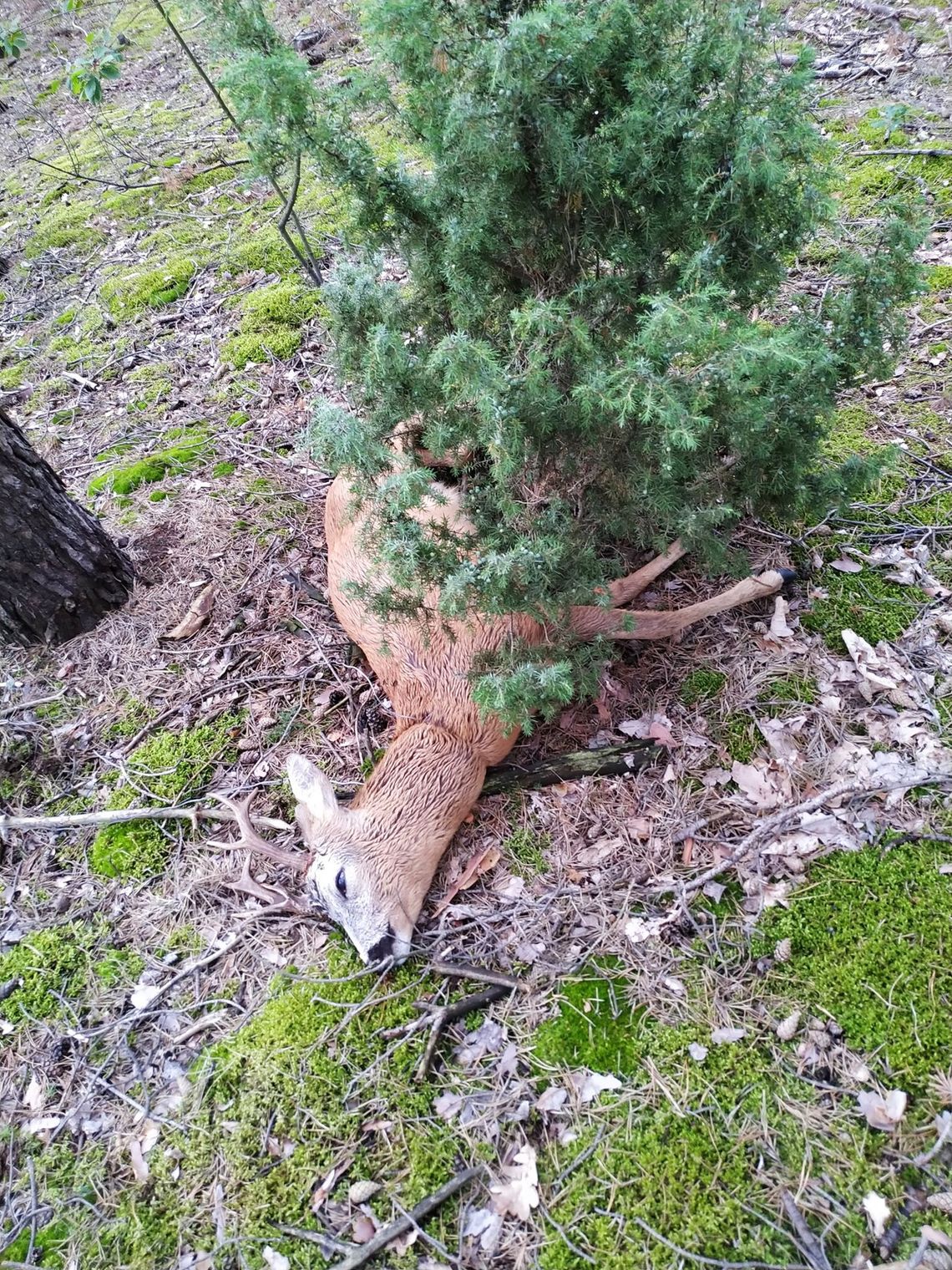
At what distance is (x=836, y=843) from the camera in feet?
9.74

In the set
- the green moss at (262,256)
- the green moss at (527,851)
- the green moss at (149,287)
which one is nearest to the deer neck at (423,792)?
the green moss at (527,851)

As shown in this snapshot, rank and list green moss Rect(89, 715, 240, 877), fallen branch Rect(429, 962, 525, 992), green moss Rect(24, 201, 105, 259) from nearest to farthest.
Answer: fallen branch Rect(429, 962, 525, 992)
green moss Rect(89, 715, 240, 877)
green moss Rect(24, 201, 105, 259)

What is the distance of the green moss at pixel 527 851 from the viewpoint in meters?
3.20

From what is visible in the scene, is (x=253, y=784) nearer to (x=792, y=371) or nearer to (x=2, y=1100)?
(x=2, y=1100)

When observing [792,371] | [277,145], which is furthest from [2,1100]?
[792,371]

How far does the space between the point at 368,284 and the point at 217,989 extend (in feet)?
9.30

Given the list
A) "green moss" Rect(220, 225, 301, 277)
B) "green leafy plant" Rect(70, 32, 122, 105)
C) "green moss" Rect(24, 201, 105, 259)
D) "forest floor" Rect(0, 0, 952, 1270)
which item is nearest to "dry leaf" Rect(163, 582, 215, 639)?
"forest floor" Rect(0, 0, 952, 1270)

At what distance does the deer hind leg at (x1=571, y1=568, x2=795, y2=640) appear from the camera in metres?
3.43

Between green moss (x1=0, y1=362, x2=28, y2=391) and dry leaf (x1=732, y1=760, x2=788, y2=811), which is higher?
green moss (x1=0, y1=362, x2=28, y2=391)

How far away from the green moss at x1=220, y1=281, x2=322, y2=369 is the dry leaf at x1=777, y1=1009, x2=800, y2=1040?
5432mm

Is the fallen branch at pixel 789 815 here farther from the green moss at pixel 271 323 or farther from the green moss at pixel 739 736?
the green moss at pixel 271 323

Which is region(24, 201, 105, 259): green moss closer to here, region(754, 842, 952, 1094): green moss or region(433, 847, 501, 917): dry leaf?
region(433, 847, 501, 917): dry leaf

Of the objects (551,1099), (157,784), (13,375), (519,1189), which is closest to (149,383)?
(13,375)

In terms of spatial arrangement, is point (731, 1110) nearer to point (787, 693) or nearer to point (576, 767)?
point (576, 767)
